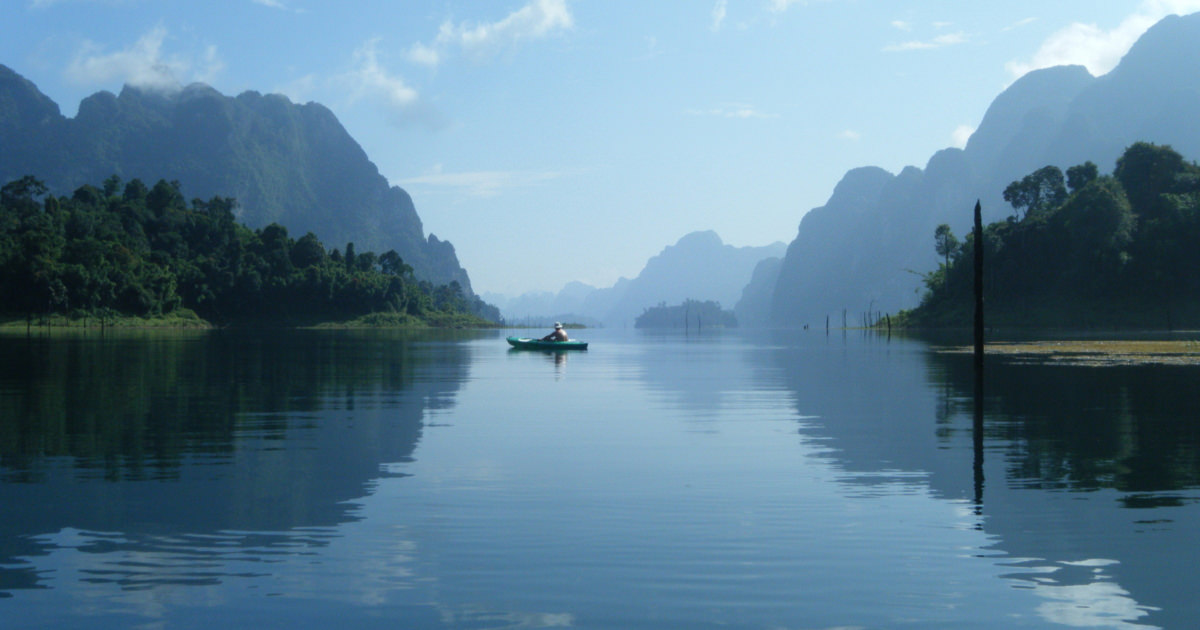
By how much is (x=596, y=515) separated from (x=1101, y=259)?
532ft

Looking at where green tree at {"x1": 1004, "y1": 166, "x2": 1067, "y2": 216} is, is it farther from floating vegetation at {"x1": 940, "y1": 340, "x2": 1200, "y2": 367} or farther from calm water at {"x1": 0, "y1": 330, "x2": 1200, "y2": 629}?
calm water at {"x1": 0, "y1": 330, "x2": 1200, "y2": 629}

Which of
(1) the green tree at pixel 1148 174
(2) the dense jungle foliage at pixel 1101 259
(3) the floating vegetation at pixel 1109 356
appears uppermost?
(1) the green tree at pixel 1148 174

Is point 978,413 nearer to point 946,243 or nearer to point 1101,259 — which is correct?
point 1101,259

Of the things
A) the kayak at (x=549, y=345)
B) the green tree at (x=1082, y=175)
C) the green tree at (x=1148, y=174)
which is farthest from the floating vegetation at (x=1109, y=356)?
the green tree at (x=1082, y=175)

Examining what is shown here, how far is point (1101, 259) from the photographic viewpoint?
153125 millimetres

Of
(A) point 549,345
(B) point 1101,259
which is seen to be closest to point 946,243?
(B) point 1101,259

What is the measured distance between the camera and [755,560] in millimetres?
12211

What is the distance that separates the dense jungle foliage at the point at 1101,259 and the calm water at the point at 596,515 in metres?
136

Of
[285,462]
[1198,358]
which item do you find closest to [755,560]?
[285,462]

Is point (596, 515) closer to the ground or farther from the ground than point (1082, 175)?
closer to the ground

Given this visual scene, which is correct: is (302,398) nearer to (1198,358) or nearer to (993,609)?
(993,609)

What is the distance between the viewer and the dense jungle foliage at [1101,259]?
14812cm

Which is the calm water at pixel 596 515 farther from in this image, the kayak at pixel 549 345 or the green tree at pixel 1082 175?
the green tree at pixel 1082 175

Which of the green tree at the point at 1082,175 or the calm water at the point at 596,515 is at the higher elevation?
the green tree at the point at 1082,175
